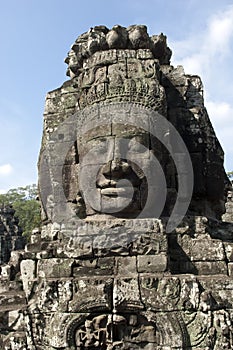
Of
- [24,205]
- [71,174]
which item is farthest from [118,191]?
[24,205]

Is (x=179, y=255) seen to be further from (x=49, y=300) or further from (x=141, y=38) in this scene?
(x=141, y=38)

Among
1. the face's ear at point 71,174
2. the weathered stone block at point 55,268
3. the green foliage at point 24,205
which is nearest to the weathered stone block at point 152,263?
the weathered stone block at point 55,268

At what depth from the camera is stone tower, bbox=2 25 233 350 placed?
4.50m

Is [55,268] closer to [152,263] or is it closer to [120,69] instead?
[152,263]

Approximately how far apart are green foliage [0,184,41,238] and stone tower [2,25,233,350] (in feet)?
89.1

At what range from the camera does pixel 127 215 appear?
518 cm

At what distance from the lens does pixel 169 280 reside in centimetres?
451

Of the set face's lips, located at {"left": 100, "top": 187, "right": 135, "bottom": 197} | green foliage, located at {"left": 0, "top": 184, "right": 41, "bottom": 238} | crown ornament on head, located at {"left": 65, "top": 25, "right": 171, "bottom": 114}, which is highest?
green foliage, located at {"left": 0, "top": 184, "right": 41, "bottom": 238}

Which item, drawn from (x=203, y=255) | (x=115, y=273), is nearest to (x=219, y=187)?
(x=203, y=255)

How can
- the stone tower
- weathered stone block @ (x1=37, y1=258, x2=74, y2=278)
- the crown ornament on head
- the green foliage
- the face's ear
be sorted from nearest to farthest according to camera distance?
1. the stone tower
2. weathered stone block @ (x1=37, y1=258, x2=74, y2=278)
3. the crown ornament on head
4. the face's ear
5. the green foliage

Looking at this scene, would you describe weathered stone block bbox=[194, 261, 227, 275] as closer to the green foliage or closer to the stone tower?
the stone tower

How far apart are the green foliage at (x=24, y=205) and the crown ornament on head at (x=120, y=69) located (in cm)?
2744

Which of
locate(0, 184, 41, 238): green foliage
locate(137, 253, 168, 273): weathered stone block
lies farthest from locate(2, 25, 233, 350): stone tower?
locate(0, 184, 41, 238): green foliage

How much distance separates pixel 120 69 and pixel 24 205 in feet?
108
